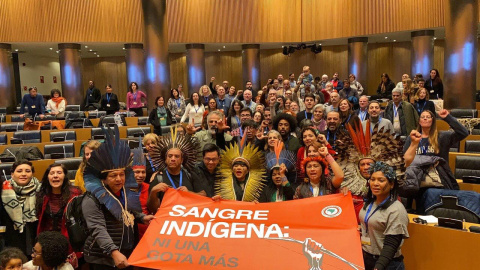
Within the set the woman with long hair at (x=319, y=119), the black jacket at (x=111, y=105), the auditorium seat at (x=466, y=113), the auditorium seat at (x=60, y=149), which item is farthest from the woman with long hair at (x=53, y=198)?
the black jacket at (x=111, y=105)

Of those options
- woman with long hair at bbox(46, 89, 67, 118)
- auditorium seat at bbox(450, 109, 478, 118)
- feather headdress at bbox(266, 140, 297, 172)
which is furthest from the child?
auditorium seat at bbox(450, 109, 478, 118)

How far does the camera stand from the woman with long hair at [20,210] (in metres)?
3.88

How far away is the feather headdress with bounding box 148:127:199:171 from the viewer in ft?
13.1

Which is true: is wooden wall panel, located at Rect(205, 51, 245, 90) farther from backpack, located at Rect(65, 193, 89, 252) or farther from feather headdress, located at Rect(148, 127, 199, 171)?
backpack, located at Rect(65, 193, 89, 252)

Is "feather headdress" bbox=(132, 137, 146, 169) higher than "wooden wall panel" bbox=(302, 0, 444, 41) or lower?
lower

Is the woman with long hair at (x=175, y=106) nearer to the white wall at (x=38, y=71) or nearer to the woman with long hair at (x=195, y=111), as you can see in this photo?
the woman with long hair at (x=195, y=111)

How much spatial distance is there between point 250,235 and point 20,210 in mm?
2116

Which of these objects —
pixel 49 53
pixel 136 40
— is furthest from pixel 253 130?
pixel 49 53

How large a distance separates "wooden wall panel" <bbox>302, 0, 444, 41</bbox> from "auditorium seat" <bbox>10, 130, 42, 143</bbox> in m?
11.4

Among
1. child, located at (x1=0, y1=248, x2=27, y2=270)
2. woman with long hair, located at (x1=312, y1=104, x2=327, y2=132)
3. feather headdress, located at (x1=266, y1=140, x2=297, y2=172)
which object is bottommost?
child, located at (x1=0, y1=248, x2=27, y2=270)

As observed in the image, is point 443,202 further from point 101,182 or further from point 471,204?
point 101,182

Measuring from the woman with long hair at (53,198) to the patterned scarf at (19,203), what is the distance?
0.10 metres

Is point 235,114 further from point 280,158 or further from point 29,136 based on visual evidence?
point 29,136

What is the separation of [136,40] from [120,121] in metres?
5.95
